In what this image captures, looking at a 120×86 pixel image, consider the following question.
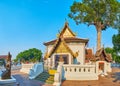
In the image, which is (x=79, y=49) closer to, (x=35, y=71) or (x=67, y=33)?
(x=67, y=33)

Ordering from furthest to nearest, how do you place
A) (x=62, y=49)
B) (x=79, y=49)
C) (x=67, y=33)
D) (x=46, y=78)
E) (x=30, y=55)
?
(x=30, y=55) < (x=67, y=33) < (x=79, y=49) < (x=62, y=49) < (x=46, y=78)

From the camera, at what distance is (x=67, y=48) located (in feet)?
109

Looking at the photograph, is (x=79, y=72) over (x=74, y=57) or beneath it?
beneath

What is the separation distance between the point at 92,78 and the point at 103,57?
717 cm

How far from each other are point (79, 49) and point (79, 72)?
434 inches

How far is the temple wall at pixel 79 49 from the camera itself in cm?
3622

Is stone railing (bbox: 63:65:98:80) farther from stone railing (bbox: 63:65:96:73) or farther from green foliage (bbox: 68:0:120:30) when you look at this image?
green foliage (bbox: 68:0:120:30)

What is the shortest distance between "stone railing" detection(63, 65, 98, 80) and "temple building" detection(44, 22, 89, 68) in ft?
25.0

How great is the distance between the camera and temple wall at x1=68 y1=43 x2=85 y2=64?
3622 centimetres

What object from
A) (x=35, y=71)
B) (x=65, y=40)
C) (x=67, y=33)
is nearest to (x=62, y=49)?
(x=65, y=40)

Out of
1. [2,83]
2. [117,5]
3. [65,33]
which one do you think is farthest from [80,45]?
[2,83]

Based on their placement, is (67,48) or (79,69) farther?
(67,48)

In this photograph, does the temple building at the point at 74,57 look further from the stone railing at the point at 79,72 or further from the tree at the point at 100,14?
the tree at the point at 100,14

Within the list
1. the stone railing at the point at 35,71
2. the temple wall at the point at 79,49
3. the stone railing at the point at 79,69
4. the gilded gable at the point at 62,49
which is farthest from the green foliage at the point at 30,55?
the stone railing at the point at 79,69
